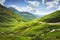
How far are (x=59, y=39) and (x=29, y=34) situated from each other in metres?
62.4

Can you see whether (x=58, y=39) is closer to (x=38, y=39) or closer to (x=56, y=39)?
(x=56, y=39)

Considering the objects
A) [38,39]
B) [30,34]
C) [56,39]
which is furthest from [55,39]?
[30,34]

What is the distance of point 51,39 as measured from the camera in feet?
472

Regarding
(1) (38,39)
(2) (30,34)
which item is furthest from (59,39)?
(2) (30,34)

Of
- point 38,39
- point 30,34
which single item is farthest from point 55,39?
point 30,34

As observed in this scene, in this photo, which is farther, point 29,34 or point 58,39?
point 29,34

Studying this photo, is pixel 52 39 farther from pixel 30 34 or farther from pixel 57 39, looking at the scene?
pixel 30 34

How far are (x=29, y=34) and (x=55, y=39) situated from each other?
59.9m

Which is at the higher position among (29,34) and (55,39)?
(29,34)

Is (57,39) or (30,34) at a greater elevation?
(30,34)

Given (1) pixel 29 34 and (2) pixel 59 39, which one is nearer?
(2) pixel 59 39

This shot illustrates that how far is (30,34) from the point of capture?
19738 centimetres

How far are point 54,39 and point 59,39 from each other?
4.23 metres

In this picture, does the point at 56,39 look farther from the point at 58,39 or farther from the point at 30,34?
the point at 30,34
